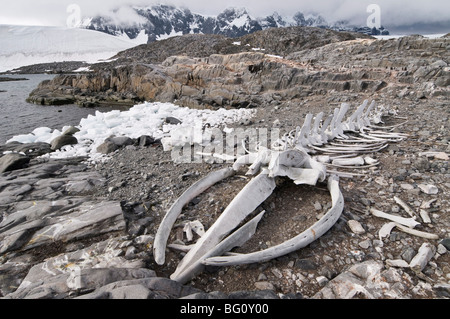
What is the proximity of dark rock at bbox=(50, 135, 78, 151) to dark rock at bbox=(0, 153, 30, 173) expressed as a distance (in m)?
1.18

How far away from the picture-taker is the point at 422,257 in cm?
189

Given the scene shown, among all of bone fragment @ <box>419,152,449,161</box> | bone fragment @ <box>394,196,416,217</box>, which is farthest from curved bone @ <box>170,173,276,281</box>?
bone fragment @ <box>419,152,449,161</box>

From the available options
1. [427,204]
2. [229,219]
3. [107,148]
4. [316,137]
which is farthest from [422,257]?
[107,148]

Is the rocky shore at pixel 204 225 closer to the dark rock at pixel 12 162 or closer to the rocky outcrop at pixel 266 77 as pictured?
the dark rock at pixel 12 162

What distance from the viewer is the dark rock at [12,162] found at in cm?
473

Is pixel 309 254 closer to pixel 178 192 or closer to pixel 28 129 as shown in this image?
pixel 178 192

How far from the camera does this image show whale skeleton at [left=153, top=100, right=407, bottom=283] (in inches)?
72.8

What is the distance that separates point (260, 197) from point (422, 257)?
1414 millimetres

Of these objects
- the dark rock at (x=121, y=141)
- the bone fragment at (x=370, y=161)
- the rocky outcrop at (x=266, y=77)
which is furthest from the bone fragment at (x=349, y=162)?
the rocky outcrop at (x=266, y=77)

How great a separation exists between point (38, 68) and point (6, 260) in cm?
8220

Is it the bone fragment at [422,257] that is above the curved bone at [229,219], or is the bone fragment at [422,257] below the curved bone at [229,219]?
below

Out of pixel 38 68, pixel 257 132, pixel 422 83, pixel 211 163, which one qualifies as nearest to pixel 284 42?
pixel 422 83

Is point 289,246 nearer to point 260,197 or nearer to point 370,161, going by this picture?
point 260,197
